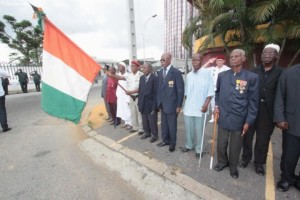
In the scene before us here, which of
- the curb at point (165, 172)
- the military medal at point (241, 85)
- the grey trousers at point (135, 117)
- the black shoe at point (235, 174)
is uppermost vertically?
the military medal at point (241, 85)

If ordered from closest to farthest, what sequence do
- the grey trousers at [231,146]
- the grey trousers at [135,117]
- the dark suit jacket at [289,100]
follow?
the dark suit jacket at [289,100]
the grey trousers at [231,146]
the grey trousers at [135,117]

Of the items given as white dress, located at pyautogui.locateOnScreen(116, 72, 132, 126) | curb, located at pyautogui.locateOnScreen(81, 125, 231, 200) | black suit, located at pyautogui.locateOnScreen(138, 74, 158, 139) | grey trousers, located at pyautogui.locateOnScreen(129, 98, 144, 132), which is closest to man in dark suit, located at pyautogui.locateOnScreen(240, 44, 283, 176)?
curb, located at pyautogui.locateOnScreen(81, 125, 231, 200)

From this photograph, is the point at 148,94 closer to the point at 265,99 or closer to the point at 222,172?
the point at 222,172

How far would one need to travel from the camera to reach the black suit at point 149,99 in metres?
4.08

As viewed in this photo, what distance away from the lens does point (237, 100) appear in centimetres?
269

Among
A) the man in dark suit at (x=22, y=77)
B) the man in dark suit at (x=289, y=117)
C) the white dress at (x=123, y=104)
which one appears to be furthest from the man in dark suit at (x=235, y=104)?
the man in dark suit at (x=22, y=77)

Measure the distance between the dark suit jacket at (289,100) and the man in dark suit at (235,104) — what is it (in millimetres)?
261

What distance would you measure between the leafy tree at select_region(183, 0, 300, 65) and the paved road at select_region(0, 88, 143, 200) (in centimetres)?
472

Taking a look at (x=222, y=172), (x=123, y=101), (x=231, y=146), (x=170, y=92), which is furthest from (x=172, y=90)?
(x=123, y=101)

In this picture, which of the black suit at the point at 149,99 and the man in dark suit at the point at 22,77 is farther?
the man in dark suit at the point at 22,77

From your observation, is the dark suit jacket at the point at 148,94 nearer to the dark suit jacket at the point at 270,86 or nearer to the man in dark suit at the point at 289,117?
the dark suit jacket at the point at 270,86

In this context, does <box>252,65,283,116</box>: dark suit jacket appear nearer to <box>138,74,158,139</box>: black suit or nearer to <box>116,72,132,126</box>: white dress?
<box>138,74,158,139</box>: black suit

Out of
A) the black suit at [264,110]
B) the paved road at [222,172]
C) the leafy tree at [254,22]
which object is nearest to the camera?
the paved road at [222,172]

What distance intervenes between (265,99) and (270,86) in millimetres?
194
